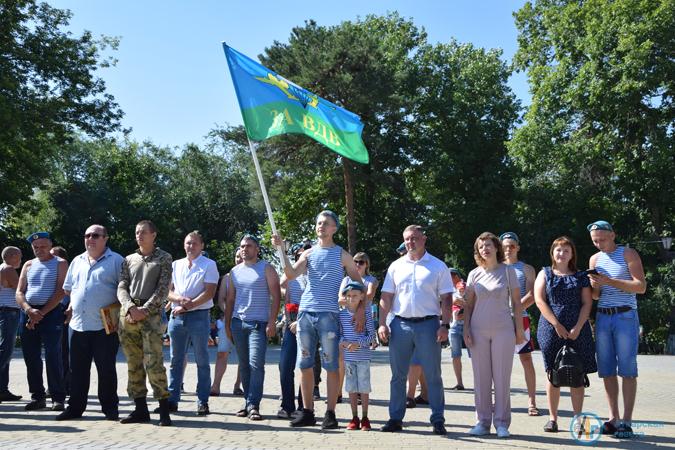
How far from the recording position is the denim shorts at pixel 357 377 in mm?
8609

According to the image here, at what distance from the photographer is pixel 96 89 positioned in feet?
114

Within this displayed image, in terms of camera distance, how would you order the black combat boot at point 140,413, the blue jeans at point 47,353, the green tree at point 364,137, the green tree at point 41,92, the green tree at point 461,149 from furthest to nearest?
1. the green tree at point 461,149
2. the green tree at point 364,137
3. the green tree at point 41,92
4. the blue jeans at point 47,353
5. the black combat boot at point 140,413

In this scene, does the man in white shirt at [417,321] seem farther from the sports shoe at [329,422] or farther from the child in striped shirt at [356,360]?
the sports shoe at [329,422]

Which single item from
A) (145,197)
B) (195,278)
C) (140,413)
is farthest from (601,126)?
(140,413)

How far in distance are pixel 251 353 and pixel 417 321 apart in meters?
2.02

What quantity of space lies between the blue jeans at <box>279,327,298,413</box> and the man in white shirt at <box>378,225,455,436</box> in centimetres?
147

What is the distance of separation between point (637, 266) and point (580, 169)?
106 ft

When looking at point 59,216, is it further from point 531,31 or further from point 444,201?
point 531,31

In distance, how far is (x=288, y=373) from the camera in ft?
31.4

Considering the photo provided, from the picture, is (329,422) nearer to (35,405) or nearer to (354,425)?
(354,425)

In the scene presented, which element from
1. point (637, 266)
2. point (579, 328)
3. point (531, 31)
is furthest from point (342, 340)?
point (531, 31)

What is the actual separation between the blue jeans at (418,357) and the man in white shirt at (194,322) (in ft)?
7.84

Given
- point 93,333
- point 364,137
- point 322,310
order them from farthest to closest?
1. point 364,137
2. point 93,333
3. point 322,310

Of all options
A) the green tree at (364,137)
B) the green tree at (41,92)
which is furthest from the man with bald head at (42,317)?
the green tree at (364,137)
